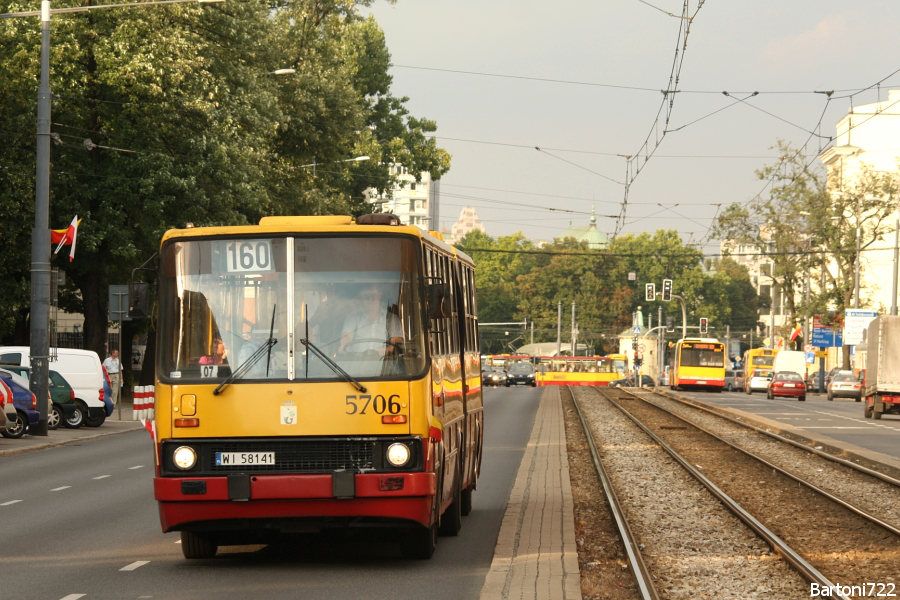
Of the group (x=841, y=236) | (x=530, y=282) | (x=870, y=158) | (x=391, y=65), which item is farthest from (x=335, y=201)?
(x=530, y=282)

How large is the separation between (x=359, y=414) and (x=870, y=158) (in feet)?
290

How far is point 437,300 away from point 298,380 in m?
1.19

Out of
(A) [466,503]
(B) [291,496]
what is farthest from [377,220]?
(A) [466,503]

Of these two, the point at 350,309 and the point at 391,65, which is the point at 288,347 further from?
the point at 391,65

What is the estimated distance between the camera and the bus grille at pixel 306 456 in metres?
9.77

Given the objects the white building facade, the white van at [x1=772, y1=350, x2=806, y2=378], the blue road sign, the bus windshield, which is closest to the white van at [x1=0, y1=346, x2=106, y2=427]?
the bus windshield

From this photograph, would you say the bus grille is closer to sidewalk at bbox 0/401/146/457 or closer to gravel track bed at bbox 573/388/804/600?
gravel track bed at bbox 573/388/804/600

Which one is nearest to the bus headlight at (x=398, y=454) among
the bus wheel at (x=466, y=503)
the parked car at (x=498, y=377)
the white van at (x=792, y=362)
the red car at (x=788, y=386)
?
the bus wheel at (x=466, y=503)

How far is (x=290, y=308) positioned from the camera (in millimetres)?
10070

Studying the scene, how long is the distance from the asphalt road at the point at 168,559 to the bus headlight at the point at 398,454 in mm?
819

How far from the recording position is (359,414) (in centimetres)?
980

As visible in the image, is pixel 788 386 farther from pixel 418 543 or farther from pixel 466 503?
pixel 418 543

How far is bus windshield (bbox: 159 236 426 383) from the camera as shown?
996 centimetres

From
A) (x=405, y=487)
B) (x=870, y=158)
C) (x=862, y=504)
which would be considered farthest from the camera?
(x=870, y=158)
